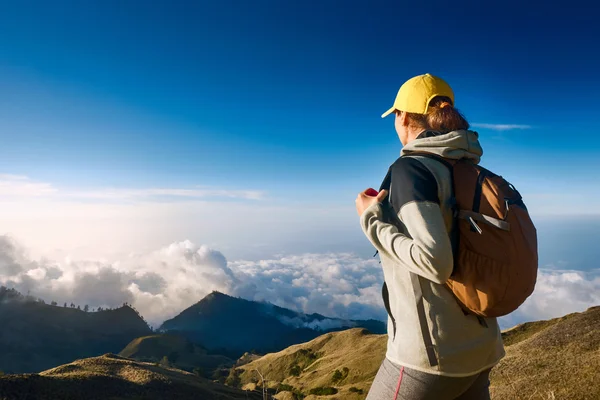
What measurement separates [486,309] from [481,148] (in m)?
1.45

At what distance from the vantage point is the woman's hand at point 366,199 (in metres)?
3.62

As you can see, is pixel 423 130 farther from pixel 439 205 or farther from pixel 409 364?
pixel 409 364

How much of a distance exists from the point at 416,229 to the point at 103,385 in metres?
69.9

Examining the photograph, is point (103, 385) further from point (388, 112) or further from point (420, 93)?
point (420, 93)

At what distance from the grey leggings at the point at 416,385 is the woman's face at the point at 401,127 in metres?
2.12

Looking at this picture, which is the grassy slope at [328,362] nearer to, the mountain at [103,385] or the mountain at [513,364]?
the mountain at [513,364]

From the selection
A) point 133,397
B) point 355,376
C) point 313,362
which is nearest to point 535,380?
point 133,397

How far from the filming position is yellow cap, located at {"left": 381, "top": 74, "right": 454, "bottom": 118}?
387cm

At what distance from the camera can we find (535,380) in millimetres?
25469

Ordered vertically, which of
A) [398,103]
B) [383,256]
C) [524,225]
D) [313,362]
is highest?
[398,103]

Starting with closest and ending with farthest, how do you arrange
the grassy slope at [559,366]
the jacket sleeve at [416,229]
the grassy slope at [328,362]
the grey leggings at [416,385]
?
1. the jacket sleeve at [416,229]
2. the grey leggings at [416,385]
3. the grassy slope at [559,366]
4. the grassy slope at [328,362]

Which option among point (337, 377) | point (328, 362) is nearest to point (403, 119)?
point (337, 377)

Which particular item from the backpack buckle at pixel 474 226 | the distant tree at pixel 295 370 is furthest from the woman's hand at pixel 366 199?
the distant tree at pixel 295 370

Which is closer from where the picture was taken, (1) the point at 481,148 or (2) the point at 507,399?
(1) the point at 481,148
